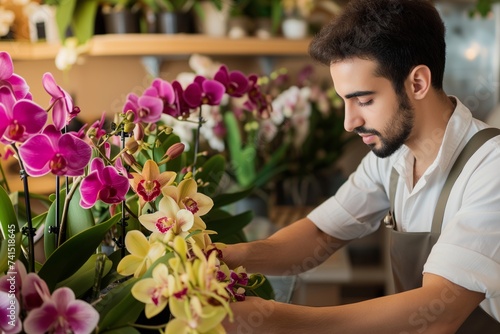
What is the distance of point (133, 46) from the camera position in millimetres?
2643

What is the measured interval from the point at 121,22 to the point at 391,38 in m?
1.71

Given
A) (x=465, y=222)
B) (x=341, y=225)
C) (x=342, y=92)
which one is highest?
(x=342, y=92)

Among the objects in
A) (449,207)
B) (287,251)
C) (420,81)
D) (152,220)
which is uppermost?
(420,81)

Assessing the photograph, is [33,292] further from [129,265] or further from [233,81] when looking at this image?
[233,81]

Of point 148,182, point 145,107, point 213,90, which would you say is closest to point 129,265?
point 148,182

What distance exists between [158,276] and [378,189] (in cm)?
81

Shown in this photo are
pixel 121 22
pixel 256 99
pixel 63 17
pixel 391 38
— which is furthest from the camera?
pixel 121 22

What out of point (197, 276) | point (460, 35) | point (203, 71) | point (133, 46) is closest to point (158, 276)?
point (197, 276)

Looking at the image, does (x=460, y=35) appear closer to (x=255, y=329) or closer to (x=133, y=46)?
(x=133, y=46)

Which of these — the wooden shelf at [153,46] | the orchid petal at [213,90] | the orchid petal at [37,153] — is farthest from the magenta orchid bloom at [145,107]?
the wooden shelf at [153,46]

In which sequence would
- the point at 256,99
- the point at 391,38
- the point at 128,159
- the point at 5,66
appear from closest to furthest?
the point at 5,66, the point at 128,159, the point at 391,38, the point at 256,99

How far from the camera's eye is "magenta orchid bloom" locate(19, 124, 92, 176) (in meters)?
0.68

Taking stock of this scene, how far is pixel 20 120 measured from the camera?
674mm

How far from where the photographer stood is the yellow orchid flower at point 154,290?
645 millimetres
